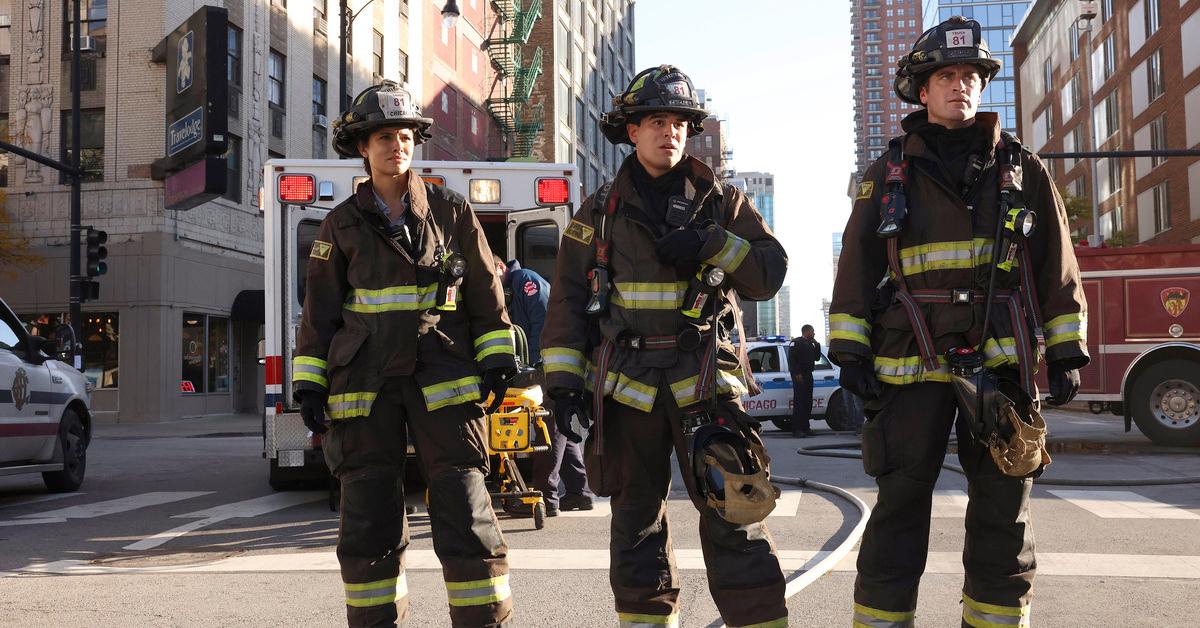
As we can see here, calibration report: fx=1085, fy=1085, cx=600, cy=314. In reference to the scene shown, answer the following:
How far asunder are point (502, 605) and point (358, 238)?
4.68ft

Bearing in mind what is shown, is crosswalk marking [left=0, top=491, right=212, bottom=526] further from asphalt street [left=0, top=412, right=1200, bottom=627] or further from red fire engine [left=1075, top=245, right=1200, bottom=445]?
red fire engine [left=1075, top=245, right=1200, bottom=445]

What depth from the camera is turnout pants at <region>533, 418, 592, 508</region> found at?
7520 mm

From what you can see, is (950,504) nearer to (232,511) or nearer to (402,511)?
(402,511)

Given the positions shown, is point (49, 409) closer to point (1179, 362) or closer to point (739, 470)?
point (739, 470)

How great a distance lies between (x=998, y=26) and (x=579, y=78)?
98.3 metres

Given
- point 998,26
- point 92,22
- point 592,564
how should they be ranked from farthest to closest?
1. point 998,26
2. point 92,22
3. point 592,564

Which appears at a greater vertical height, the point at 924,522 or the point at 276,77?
the point at 276,77

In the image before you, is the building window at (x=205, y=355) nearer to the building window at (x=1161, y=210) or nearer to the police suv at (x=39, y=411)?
the police suv at (x=39, y=411)

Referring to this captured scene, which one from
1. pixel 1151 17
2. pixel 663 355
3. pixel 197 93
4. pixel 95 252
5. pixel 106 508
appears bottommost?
pixel 106 508

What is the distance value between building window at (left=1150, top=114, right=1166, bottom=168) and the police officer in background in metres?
29.4

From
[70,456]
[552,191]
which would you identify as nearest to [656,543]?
[552,191]

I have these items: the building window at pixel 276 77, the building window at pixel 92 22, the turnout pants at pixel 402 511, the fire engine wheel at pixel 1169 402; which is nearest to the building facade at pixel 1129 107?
the fire engine wheel at pixel 1169 402

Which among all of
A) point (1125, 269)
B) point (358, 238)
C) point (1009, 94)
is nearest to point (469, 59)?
point (1125, 269)

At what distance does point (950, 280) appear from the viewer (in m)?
3.57
